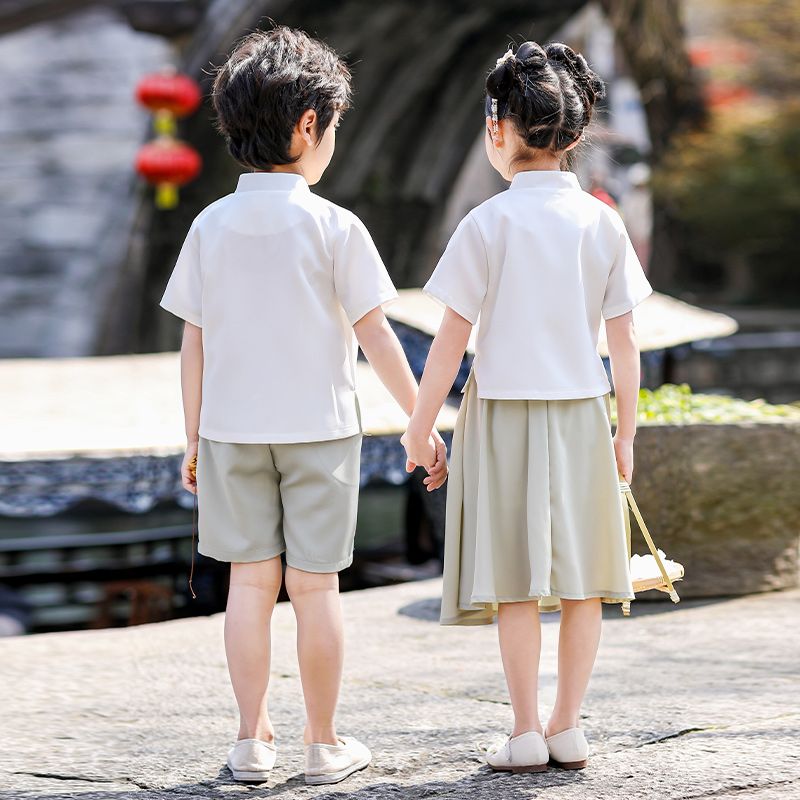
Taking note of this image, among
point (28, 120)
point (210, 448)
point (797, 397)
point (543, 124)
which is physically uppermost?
point (28, 120)

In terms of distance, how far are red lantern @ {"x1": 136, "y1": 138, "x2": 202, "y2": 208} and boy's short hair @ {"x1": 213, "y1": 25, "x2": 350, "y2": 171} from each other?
374 inches

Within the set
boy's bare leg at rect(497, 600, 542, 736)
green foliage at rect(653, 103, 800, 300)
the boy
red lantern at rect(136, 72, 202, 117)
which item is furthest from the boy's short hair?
green foliage at rect(653, 103, 800, 300)

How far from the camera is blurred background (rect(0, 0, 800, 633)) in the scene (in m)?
4.58

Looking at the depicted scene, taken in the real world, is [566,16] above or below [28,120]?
above

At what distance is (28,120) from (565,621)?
10523 millimetres

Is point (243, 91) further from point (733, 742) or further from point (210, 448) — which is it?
point (733, 742)

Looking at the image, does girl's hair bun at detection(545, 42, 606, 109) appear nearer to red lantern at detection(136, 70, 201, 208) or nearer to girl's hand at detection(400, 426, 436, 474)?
girl's hand at detection(400, 426, 436, 474)

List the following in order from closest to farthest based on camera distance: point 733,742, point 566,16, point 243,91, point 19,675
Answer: point 243,91 < point 733,742 < point 19,675 < point 566,16

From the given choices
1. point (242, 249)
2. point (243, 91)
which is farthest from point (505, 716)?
point (243, 91)

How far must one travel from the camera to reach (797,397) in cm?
1244

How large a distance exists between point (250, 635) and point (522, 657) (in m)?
0.54

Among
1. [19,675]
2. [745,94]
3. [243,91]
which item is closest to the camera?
[243,91]

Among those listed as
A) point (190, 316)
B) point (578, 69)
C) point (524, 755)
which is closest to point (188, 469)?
point (190, 316)

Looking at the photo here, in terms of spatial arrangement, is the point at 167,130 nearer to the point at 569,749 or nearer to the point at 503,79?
the point at 503,79
